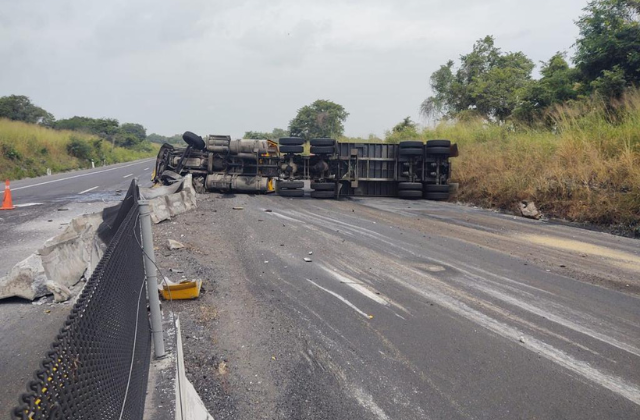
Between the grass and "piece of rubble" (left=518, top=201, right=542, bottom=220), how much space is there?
1031 inches

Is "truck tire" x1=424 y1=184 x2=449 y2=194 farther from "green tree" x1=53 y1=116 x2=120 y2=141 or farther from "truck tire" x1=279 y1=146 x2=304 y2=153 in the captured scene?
"green tree" x1=53 y1=116 x2=120 y2=141

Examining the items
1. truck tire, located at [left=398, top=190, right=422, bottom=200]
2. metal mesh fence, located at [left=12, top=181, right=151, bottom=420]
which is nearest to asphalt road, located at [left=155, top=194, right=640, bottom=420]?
metal mesh fence, located at [left=12, top=181, right=151, bottom=420]

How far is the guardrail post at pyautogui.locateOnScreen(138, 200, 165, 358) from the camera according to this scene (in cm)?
349

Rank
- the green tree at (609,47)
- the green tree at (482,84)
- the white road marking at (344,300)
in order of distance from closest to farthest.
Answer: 1. the white road marking at (344,300)
2. the green tree at (609,47)
3. the green tree at (482,84)

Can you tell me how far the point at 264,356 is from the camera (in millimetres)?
4348

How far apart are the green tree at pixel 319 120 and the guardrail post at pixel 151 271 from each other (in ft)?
134

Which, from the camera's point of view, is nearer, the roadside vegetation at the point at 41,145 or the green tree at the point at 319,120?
the roadside vegetation at the point at 41,145

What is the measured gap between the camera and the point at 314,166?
16172mm

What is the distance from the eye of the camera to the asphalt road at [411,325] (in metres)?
3.69

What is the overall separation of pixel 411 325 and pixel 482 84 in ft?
72.2

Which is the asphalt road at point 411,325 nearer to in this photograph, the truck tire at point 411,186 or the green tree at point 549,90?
the truck tire at point 411,186

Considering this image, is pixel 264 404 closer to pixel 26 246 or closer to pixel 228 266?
pixel 228 266

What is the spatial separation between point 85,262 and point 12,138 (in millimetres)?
29643

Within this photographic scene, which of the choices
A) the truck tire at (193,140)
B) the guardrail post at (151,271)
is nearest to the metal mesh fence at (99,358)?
the guardrail post at (151,271)
